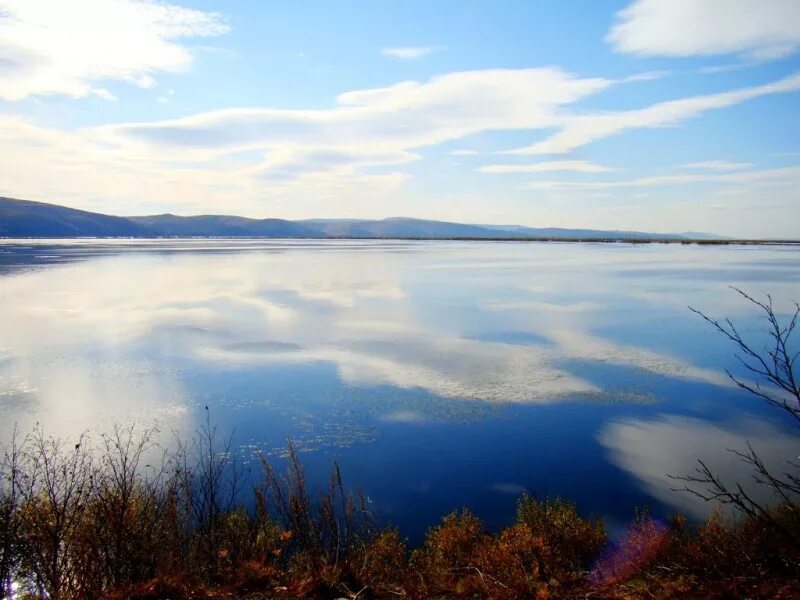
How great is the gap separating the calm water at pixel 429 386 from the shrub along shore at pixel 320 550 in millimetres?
1325

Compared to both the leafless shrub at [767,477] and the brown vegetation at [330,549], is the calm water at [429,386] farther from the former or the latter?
the brown vegetation at [330,549]

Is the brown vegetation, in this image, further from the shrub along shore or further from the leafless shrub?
the leafless shrub

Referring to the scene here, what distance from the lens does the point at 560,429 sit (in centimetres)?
1889

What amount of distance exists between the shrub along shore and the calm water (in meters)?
1.33

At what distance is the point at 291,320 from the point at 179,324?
25.4ft

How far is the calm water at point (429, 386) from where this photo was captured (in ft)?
53.0

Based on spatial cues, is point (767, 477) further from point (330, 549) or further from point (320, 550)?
point (320, 550)

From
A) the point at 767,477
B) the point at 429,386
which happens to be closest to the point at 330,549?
the point at 767,477

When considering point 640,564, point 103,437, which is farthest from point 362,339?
point 640,564

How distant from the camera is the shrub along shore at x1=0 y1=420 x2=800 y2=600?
319 inches

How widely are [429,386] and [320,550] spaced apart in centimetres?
1247

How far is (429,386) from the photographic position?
23422 mm

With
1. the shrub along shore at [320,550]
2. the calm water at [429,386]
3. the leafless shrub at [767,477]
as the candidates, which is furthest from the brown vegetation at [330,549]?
→ the calm water at [429,386]

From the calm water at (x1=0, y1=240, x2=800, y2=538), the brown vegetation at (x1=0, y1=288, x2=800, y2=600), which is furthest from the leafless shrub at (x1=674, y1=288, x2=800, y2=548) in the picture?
the calm water at (x1=0, y1=240, x2=800, y2=538)
